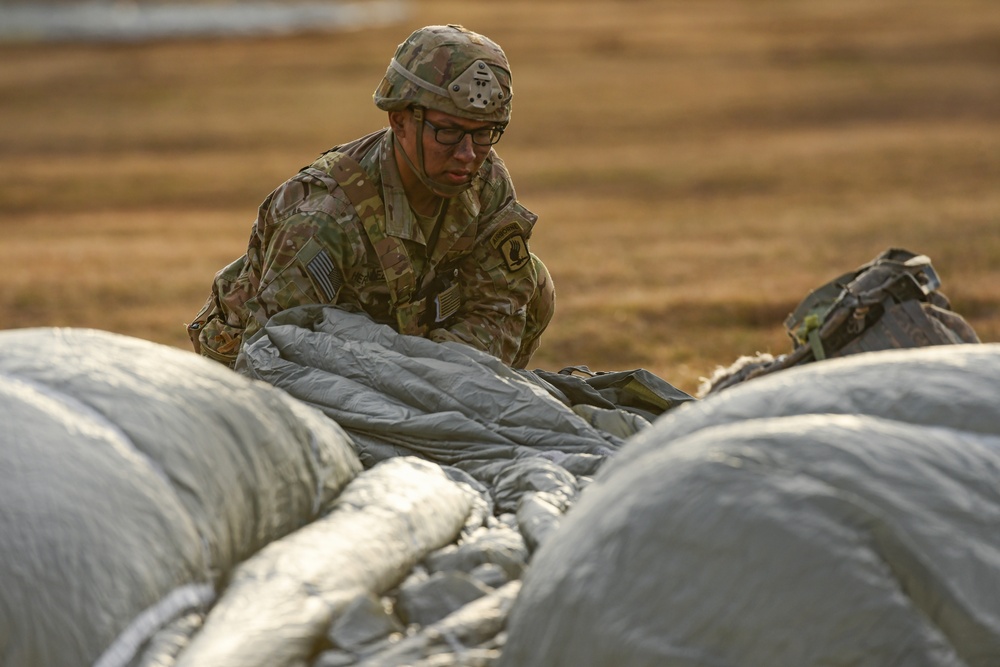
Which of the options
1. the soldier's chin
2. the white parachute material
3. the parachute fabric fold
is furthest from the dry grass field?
the white parachute material

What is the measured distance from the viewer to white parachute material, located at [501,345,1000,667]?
1.98 m

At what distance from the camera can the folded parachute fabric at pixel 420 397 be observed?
3398 millimetres

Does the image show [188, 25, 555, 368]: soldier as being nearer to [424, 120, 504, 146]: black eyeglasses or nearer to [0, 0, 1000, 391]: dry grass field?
[424, 120, 504, 146]: black eyeglasses

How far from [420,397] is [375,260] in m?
0.84

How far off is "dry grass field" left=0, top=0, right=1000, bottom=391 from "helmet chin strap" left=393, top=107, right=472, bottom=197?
168 inches

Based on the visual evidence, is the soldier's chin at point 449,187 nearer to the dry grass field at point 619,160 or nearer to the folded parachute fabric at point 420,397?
the folded parachute fabric at point 420,397

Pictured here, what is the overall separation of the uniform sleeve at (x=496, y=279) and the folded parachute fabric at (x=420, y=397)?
0.76m

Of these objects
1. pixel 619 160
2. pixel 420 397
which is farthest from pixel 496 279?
pixel 619 160

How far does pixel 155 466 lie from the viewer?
233cm

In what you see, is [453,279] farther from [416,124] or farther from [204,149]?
[204,149]

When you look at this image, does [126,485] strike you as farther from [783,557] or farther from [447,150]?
[447,150]

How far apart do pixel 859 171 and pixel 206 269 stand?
890cm

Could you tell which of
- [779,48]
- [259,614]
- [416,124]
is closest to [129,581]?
[259,614]

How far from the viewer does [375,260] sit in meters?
4.26
